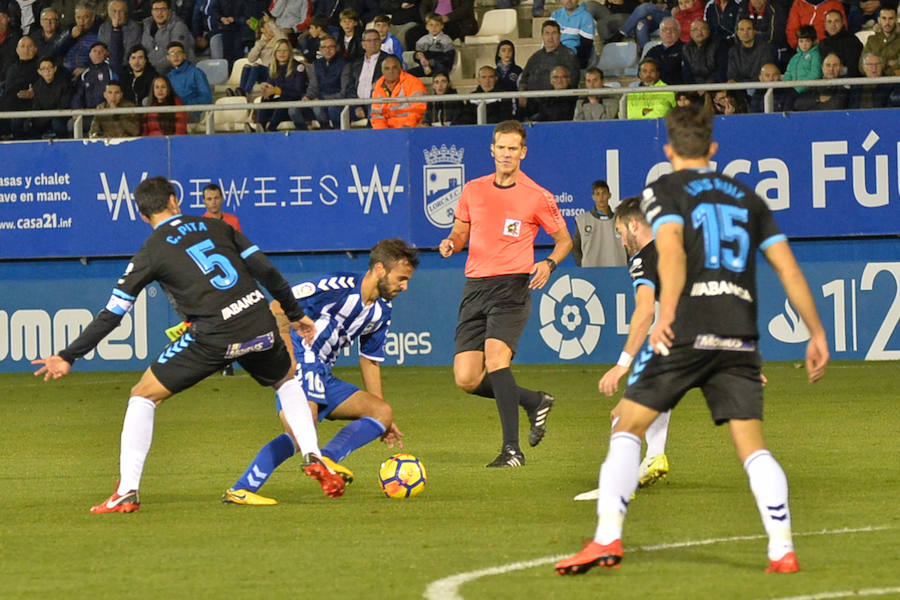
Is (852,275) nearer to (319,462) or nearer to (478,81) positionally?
(478,81)

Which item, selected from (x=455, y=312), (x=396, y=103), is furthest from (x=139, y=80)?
(x=455, y=312)

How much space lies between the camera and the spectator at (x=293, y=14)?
24047 mm

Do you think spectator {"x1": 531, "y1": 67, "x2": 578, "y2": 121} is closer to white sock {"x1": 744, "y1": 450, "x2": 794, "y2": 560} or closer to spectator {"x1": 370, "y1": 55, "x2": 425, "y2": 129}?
spectator {"x1": 370, "y1": 55, "x2": 425, "y2": 129}

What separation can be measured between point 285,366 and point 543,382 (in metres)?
9.08

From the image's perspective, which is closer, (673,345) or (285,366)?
(673,345)

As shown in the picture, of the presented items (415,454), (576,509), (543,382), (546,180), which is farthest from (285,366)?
(546,180)

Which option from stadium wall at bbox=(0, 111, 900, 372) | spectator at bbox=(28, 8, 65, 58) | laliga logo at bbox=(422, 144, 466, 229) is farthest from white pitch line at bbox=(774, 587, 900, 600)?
spectator at bbox=(28, 8, 65, 58)

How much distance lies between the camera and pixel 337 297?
9.58 metres

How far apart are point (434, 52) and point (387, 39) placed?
735 mm

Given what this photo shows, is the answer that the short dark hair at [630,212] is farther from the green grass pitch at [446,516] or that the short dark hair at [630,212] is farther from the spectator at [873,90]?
the spectator at [873,90]

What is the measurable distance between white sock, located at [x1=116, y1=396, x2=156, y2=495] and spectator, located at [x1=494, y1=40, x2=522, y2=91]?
1286 cm

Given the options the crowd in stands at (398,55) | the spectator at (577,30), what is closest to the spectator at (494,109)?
the crowd in stands at (398,55)

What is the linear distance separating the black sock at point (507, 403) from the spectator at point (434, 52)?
11926 mm

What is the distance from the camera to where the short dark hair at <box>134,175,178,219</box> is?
871 cm
